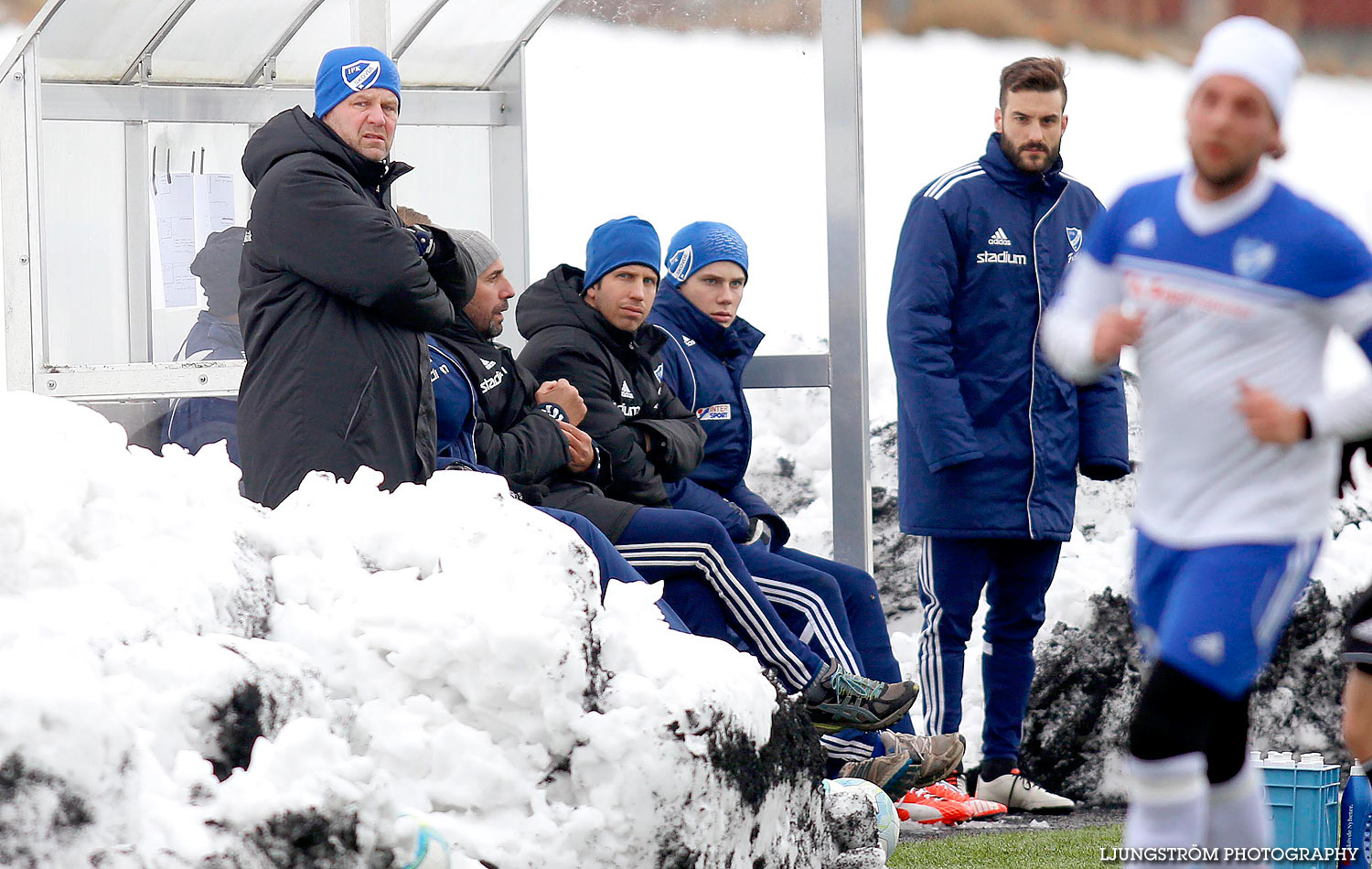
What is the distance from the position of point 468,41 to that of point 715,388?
190cm

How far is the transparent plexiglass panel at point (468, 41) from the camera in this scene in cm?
651

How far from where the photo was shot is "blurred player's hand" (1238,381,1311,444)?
2709 millimetres

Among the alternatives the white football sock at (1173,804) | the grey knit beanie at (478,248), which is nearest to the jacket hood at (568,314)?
the grey knit beanie at (478,248)

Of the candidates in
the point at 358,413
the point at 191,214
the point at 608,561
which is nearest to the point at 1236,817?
the point at 608,561

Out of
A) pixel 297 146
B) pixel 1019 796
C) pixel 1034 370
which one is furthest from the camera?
pixel 1034 370

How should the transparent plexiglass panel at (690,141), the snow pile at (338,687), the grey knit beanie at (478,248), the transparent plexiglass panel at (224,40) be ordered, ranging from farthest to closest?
the transparent plexiglass panel at (690,141)
the transparent plexiglass panel at (224,40)
the grey knit beanie at (478,248)
the snow pile at (338,687)

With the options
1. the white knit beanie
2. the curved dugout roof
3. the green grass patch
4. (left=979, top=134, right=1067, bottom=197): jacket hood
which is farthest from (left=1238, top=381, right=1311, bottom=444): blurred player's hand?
the curved dugout roof

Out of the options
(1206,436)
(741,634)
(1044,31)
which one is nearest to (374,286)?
(741,634)

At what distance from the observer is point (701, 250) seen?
5.76 metres

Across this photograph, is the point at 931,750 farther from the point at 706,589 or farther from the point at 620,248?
the point at 620,248

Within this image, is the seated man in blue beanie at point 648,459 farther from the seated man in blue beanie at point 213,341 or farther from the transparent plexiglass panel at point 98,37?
the transparent plexiglass panel at point 98,37

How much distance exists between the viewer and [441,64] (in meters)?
6.61

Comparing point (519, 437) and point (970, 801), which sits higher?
point (519, 437)

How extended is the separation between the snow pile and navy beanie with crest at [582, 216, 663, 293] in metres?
2.01
